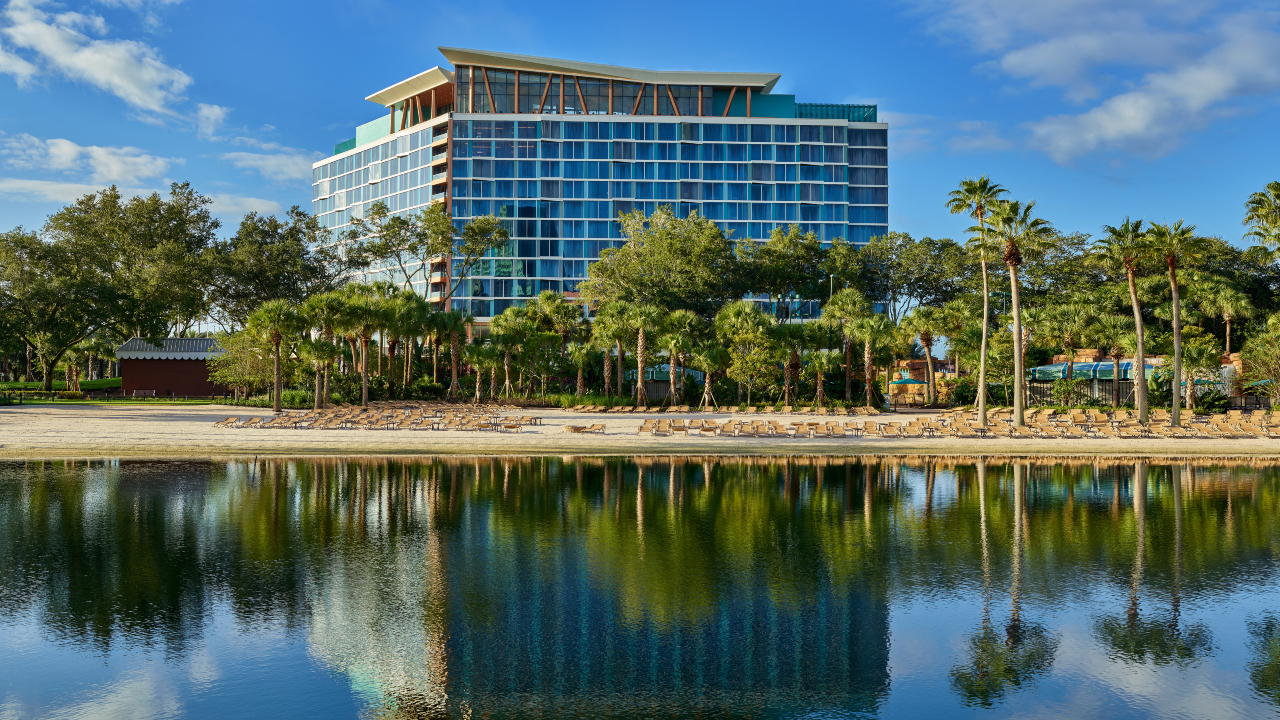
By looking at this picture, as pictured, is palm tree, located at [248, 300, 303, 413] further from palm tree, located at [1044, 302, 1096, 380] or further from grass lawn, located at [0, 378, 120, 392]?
palm tree, located at [1044, 302, 1096, 380]

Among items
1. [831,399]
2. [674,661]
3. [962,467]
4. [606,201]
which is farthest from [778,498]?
[606,201]

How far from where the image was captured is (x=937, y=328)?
53281 millimetres

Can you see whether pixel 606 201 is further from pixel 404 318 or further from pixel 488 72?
pixel 404 318

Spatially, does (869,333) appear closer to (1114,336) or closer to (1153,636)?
(1114,336)

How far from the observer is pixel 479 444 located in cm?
2853

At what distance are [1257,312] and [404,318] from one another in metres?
62.0

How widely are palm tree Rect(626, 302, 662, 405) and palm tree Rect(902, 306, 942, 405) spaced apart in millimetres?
17029

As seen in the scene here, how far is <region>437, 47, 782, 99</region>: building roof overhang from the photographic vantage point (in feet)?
323

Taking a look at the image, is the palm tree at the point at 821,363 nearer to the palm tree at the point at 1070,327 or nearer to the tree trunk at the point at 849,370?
the tree trunk at the point at 849,370

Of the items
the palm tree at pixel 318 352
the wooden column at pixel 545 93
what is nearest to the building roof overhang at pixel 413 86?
the wooden column at pixel 545 93

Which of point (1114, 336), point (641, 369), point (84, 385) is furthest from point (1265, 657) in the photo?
point (84, 385)

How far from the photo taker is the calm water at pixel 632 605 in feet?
23.3

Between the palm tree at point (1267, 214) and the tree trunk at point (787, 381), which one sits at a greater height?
the palm tree at point (1267, 214)

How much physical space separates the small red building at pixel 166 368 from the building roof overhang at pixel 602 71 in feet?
183
